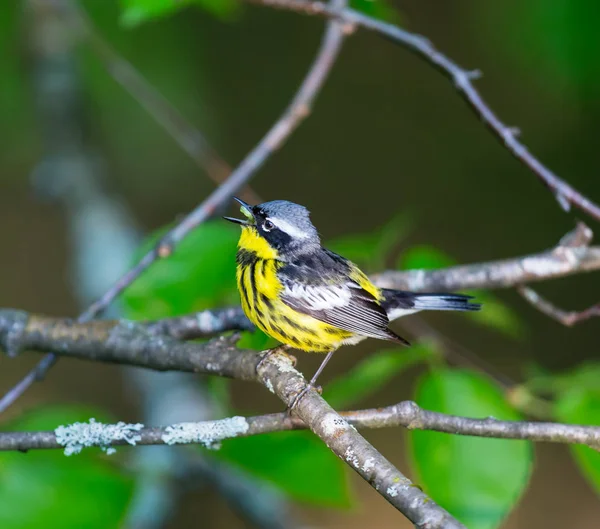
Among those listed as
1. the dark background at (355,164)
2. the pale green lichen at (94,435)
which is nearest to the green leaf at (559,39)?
the dark background at (355,164)

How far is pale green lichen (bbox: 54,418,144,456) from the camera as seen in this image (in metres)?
1.70

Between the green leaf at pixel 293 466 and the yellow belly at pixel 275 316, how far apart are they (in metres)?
0.31

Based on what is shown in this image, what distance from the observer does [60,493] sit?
2141 mm

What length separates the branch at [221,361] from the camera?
137cm

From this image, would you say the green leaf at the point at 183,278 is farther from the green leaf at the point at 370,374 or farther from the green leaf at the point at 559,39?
the green leaf at the point at 559,39

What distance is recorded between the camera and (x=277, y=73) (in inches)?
181

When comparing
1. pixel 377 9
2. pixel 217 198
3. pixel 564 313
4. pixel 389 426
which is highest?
pixel 377 9

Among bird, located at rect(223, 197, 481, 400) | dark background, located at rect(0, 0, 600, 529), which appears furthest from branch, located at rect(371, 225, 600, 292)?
dark background, located at rect(0, 0, 600, 529)

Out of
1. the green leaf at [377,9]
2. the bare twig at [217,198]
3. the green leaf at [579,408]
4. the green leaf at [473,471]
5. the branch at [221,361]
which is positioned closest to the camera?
the branch at [221,361]

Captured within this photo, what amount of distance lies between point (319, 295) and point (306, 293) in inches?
1.8

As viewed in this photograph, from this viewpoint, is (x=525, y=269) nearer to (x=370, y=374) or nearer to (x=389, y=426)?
(x=370, y=374)

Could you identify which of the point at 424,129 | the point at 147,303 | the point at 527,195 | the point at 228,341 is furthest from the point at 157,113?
the point at 527,195

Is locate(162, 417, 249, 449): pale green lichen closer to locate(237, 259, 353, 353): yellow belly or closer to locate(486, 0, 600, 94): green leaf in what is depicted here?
locate(237, 259, 353, 353): yellow belly

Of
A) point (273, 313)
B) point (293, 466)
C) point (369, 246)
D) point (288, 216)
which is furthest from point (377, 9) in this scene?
point (293, 466)
